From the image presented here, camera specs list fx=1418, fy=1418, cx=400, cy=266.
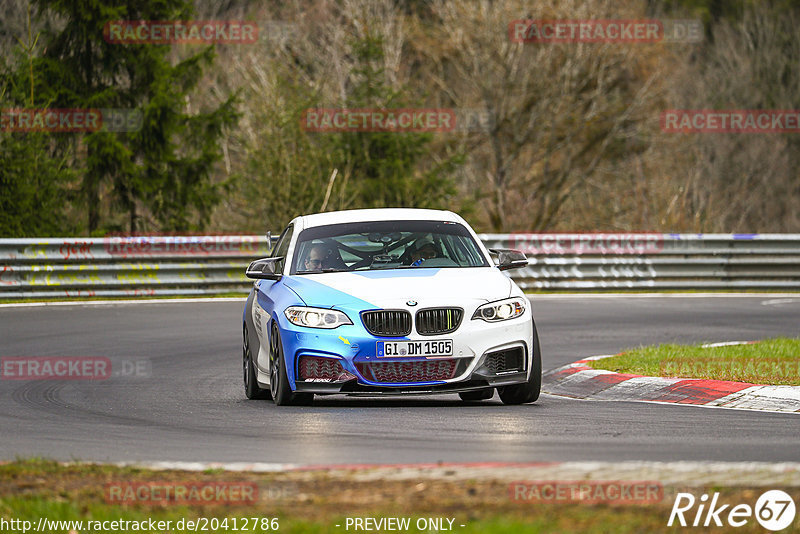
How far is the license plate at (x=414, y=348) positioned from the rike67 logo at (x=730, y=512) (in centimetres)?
447

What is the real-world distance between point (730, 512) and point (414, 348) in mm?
4832

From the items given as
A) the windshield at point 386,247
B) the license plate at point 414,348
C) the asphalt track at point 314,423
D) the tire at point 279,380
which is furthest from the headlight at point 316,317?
the windshield at point 386,247

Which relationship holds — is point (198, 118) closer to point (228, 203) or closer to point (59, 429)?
point (228, 203)

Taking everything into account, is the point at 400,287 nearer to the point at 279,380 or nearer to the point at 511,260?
the point at 279,380

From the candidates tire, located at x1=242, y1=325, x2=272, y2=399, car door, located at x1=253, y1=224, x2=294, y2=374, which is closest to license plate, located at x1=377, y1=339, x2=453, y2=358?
car door, located at x1=253, y1=224, x2=294, y2=374

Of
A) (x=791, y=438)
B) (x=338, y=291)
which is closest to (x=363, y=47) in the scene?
(x=338, y=291)

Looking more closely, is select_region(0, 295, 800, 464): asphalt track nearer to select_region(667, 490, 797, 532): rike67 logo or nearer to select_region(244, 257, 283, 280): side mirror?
select_region(244, 257, 283, 280): side mirror

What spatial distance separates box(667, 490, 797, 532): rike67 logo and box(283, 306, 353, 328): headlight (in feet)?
15.8

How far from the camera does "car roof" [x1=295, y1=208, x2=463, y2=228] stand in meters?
12.4

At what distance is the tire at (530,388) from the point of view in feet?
36.3

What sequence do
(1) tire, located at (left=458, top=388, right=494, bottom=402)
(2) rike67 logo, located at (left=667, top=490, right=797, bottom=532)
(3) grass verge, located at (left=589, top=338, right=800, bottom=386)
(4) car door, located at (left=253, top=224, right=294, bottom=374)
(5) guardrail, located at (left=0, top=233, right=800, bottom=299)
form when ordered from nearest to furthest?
(2) rike67 logo, located at (left=667, top=490, right=797, bottom=532)
(4) car door, located at (left=253, top=224, right=294, bottom=374)
(1) tire, located at (left=458, top=388, right=494, bottom=402)
(3) grass verge, located at (left=589, top=338, right=800, bottom=386)
(5) guardrail, located at (left=0, top=233, right=800, bottom=299)

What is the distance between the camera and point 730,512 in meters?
5.95

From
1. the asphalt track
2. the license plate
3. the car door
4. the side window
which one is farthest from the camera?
the side window

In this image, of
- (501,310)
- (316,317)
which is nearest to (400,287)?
(316,317)
